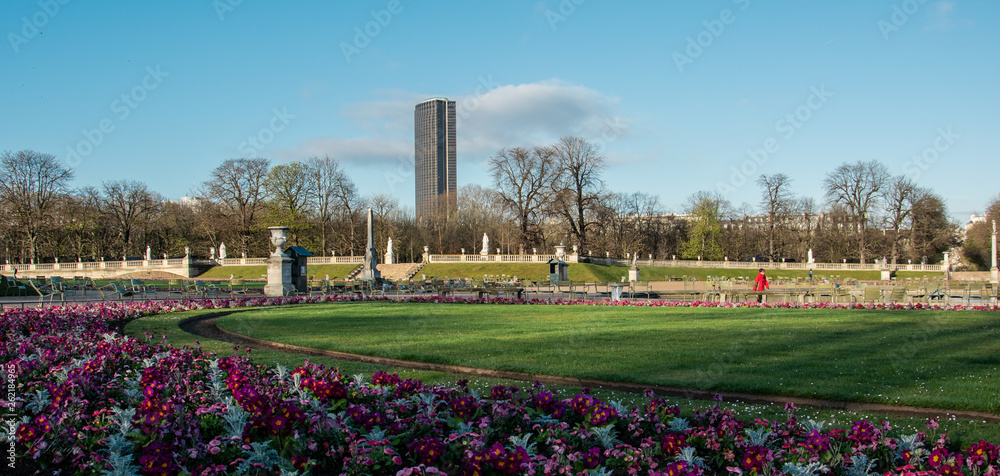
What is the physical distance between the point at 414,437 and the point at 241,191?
66261 mm

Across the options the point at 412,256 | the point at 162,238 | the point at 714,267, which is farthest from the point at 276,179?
the point at 714,267

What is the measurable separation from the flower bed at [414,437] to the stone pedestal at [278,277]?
21649mm

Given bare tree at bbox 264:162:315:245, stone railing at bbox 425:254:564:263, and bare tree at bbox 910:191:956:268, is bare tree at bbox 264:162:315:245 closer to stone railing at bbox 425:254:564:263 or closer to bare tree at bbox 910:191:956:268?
stone railing at bbox 425:254:564:263

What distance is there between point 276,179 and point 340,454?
6523cm

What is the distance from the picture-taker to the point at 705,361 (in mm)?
8438

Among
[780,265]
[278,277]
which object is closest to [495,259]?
[278,277]

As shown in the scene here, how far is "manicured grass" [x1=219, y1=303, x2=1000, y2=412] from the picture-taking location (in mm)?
6945

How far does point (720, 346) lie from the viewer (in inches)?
388

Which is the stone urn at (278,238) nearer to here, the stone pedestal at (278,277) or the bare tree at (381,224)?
the stone pedestal at (278,277)

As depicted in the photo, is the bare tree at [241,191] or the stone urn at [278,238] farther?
the bare tree at [241,191]

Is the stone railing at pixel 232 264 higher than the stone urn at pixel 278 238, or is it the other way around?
the stone urn at pixel 278 238

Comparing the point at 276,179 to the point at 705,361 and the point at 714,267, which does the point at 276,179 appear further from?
the point at 705,361

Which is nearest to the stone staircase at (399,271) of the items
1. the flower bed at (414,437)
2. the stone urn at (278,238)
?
the stone urn at (278,238)

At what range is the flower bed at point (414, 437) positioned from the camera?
13.1 feet
